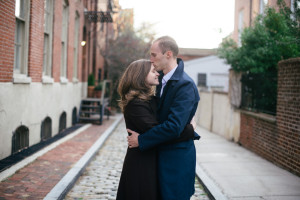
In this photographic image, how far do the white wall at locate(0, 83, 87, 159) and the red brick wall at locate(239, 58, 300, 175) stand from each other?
19.1 ft

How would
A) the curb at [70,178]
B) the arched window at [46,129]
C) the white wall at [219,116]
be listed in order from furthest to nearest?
1. the white wall at [219,116]
2. the arched window at [46,129]
3. the curb at [70,178]

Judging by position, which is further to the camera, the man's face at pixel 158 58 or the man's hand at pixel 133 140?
the man's face at pixel 158 58

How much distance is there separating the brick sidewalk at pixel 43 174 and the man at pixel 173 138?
2591mm

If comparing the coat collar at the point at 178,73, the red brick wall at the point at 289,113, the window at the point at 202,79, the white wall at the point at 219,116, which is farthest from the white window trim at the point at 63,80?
the window at the point at 202,79

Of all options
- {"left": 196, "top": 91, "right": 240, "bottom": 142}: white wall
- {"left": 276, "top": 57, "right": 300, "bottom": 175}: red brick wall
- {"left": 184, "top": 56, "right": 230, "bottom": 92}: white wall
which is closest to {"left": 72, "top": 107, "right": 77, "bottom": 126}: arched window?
{"left": 196, "top": 91, "right": 240, "bottom": 142}: white wall

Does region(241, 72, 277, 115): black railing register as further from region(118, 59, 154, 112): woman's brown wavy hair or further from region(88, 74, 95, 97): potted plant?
A: region(88, 74, 95, 97): potted plant

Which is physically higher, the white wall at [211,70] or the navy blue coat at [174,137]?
the white wall at [211,70]

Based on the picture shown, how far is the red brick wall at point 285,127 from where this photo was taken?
651cm

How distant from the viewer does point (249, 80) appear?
33.7ft

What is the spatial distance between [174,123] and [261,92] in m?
7.44

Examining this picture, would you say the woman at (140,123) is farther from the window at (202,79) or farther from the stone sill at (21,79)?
the window at (202,79)

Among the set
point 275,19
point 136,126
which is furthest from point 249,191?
point 275,19

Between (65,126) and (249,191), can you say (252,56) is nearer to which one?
(249,191)

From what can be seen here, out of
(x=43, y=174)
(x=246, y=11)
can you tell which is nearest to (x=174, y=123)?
(x=43, y=174)
